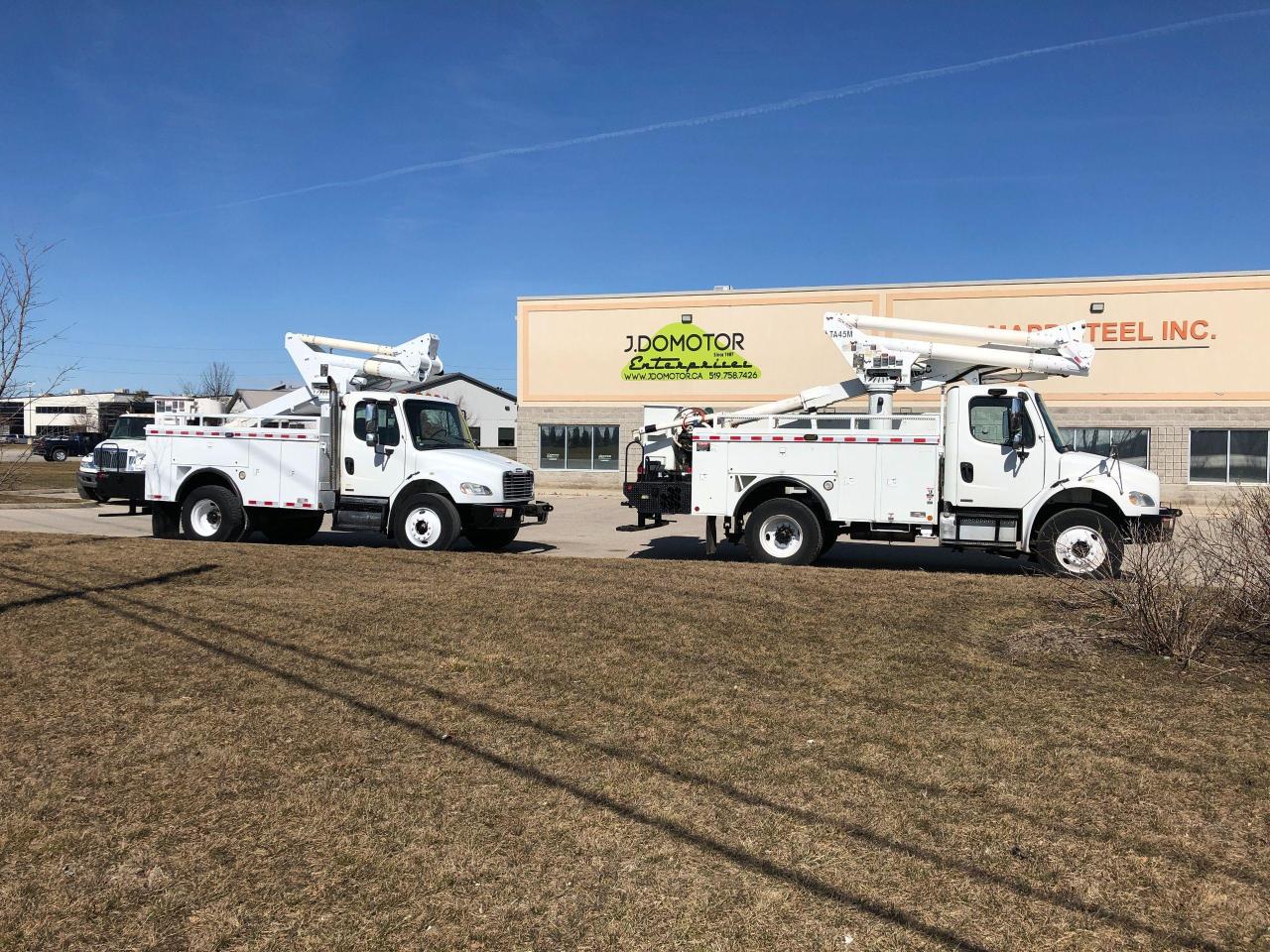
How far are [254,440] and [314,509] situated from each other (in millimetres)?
1390

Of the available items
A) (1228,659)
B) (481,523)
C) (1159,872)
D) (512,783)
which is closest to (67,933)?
(512,783)

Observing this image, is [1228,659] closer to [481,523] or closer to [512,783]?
[512,783]

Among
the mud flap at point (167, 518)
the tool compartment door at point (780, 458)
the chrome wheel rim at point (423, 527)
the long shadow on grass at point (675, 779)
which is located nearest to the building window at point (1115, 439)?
the tool compartment door at point (780, 458)

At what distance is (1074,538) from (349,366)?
1076cm

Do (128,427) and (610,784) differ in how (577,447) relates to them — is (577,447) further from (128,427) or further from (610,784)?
(610,784)

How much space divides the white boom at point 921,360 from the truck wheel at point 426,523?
3.02 m

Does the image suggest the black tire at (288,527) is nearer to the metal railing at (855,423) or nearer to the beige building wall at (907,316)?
the metal railing at (855,423)

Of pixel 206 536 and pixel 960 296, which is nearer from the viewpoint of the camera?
pixel 206 536

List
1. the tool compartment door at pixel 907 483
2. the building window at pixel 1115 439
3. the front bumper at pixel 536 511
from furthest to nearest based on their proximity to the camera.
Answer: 1. the building window at pixel 1115 439
2. the front bumper at pixel 536 511
3. the tool compartment door at pixel 907 483

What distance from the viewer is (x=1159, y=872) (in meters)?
3.69

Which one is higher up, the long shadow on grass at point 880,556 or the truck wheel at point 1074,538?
the truck wheel at point 1074,538

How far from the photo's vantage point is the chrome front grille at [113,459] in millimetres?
18344

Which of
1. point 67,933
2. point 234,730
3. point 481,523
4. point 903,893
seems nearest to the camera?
point 67,933

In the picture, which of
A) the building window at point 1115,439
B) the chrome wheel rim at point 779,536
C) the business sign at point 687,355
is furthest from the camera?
the business sign at point 687,355
